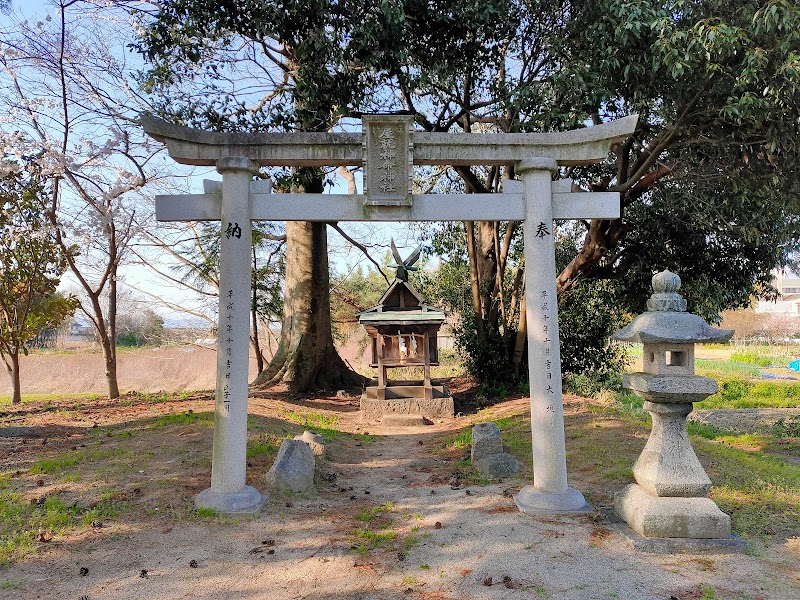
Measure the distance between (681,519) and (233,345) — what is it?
4537 mm

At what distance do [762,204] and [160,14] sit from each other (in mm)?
10435

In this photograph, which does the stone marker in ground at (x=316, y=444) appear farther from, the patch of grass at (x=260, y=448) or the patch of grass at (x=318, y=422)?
the patch of grass at (x=318, y=422)

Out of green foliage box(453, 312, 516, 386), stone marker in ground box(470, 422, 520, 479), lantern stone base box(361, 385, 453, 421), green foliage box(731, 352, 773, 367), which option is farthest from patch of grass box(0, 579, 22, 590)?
green foliage box(731, 352, 773, 367)

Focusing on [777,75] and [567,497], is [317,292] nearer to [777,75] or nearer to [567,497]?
[567,497]

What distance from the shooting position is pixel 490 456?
22.1 ft

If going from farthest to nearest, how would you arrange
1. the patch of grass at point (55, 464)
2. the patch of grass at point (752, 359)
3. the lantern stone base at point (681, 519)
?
the patch of grass at point (752, 359) → the patch of grass at point (55, 464) → the lantern stone base at point (681, 519)

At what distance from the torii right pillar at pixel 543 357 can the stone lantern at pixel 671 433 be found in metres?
0.71

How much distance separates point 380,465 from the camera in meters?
7.55

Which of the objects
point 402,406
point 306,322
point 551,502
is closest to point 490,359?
point 402,406

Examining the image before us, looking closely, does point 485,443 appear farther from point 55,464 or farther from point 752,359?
point 752,359

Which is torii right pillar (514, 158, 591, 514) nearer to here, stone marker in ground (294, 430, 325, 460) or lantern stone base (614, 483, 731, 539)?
lantern stone base (614, 483, 731, 539)

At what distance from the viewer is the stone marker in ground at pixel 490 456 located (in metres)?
6.53

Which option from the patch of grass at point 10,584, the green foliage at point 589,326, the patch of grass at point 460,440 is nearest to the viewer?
the patch of grass at point 10,584

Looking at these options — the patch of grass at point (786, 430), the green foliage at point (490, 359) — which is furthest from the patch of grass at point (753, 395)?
the green foliage at point (490, 359)
